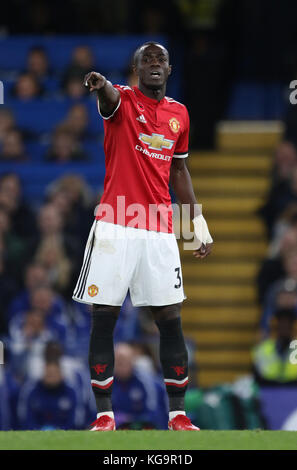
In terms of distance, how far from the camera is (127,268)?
218 inches

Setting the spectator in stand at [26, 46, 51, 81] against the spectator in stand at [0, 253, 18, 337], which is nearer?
the spectator in stand at [0, 253, 18, 337]

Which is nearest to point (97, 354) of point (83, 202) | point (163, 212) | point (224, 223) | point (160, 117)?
point (163, 212)

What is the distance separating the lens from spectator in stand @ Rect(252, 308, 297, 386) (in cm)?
921

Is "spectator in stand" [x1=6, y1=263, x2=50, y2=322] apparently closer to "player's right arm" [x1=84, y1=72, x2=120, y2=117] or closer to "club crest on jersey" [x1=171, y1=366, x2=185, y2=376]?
"club crest on jersey" [x1=171, y1=366, x2=185, y2=376]

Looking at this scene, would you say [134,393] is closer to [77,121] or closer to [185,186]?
[185,186]

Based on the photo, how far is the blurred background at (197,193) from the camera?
885 cm

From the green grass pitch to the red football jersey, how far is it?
3.66 ft

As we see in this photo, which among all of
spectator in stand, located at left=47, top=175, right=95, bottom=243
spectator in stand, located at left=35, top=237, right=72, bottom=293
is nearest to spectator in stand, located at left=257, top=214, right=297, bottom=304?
spectator in stand, located at left=47, top=175, right=95, bottom=243

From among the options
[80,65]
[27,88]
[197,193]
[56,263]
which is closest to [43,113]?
[27,88]

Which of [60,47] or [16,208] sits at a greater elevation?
[60,47]

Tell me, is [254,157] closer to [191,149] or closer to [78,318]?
[191,149]

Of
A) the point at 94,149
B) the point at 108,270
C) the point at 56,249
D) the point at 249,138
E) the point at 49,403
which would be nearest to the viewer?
the point at 108,270

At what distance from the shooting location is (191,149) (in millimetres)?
13688

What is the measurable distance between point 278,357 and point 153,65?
4.37 meters
